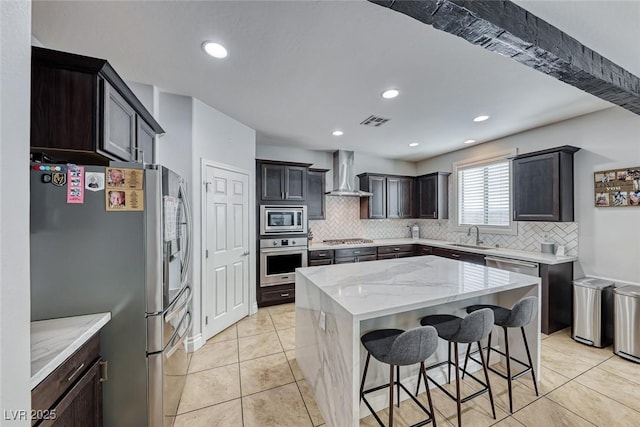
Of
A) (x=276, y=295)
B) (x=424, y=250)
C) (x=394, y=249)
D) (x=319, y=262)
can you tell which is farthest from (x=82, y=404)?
(x=424, y=250)

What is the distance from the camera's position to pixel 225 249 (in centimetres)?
311

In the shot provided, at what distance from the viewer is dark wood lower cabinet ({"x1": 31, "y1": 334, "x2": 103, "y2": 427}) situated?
0.94 metres

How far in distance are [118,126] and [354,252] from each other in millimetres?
3577

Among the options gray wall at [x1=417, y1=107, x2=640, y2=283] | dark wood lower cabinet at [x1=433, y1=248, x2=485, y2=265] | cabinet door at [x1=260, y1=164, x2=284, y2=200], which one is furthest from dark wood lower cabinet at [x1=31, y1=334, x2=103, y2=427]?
gray wall at [x1=417, y1=107, x2=640, y2=283]

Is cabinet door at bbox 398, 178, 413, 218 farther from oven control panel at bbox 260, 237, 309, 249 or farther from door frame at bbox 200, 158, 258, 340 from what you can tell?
door frame at bbox 200, 158, 258, 340

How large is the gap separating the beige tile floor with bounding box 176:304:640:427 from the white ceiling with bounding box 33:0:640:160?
2.65 metres

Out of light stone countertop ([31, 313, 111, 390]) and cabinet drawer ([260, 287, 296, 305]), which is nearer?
light stone countertop ([31, 313, 111, 390])

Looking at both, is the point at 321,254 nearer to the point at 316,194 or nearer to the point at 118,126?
the point at 316,194

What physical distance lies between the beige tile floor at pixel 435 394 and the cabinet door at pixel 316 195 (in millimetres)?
2341

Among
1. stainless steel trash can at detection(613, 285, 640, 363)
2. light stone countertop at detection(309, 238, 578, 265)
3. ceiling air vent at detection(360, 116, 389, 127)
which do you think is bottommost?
stainless steel trash can at detection(613, 285, 640, 363)

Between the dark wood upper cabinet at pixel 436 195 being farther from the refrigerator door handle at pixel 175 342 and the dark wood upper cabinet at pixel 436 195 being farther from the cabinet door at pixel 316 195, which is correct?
the refrigerator door handle at pixel 175 342

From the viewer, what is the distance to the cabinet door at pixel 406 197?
529 centimetres

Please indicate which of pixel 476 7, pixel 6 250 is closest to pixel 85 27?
pixel 6 250

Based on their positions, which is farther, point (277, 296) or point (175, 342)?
point (277, 296)
